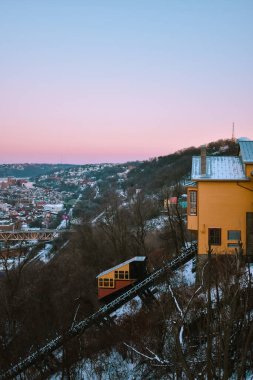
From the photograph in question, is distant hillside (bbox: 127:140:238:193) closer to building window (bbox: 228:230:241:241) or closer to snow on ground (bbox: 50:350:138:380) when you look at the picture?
building window (bbox: 228:230:241:241)

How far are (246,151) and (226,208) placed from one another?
11.5 ft

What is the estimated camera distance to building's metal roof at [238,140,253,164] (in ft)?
73.0

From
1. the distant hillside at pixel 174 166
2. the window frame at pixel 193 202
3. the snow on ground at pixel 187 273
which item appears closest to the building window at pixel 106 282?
the snow on ground at pixel 187 273

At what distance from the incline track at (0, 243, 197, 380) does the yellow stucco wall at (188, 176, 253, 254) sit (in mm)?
2276

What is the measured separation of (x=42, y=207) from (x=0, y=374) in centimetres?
16349

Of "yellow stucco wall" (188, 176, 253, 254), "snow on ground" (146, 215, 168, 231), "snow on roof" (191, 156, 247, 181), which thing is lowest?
"snow on ground" (146, 215, 168, 231)

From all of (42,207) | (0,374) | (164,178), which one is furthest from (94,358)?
(42,207)

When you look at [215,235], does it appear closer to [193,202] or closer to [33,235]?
[193,202]

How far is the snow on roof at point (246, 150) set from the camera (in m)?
22.3

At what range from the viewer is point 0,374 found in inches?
757

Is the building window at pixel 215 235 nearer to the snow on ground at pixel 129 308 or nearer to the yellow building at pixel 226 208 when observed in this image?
the yellow building at pixel 226 208

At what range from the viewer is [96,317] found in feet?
70.3

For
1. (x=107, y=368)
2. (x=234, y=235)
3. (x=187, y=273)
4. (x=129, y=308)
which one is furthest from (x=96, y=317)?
(x=234, y=235)

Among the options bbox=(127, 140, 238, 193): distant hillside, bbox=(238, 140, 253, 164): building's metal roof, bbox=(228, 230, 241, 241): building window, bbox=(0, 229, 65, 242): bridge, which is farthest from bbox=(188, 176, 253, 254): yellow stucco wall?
bbox=(0, 229, 65, 242): bridge
